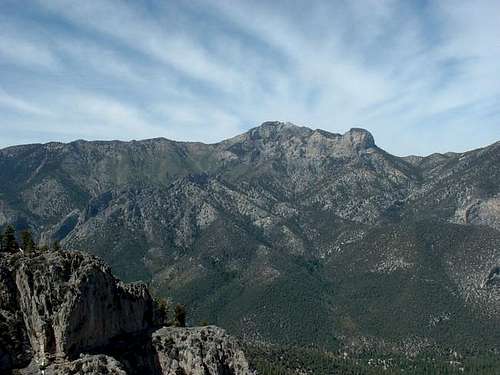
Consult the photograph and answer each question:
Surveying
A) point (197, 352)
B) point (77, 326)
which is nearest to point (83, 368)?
point (77, 326)

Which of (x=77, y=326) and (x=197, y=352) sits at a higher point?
(x=77, y=326)

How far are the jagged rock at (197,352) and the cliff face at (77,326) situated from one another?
0.72 feet

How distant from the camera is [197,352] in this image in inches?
4818

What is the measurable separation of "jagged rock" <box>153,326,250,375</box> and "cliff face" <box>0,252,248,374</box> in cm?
22

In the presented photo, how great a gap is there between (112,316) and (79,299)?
1182 cm

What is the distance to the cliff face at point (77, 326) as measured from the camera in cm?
10138

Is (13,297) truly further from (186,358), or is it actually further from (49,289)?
(186,358)

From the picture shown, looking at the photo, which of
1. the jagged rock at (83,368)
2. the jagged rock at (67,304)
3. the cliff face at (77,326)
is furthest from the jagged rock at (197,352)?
the jagged rock at (83,368)

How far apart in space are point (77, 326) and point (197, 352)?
29.9 meters

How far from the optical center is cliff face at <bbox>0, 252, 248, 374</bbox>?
10138 centimetres

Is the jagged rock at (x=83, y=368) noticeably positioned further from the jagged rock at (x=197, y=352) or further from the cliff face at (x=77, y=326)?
the jagged rock at (x=197, y=352)

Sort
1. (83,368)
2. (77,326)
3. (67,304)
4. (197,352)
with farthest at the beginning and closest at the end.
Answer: (197,352), (77,326), (67,304), (83,368)

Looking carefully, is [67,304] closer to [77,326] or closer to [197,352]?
[77,326]

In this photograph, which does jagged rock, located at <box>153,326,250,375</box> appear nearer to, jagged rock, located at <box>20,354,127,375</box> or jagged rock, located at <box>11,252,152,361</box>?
jagged rock, located at <box>11,252,152,361</box>
